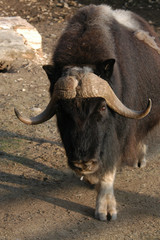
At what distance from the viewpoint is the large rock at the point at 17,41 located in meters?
7.16

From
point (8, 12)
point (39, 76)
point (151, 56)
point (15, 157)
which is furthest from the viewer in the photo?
point (8, 12)

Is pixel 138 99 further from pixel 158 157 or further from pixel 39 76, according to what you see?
pixel 39 76

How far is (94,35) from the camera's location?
3.60 meters

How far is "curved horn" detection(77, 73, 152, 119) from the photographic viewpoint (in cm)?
321

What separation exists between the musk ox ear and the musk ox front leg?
0.85m

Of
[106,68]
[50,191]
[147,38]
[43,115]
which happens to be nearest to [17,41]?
[147,38]

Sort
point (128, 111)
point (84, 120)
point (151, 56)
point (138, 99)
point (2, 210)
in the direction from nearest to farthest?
1. point (84, 120)
2. point (128, 111)
3. point (2, 210)
4. point (138, 99)
5. point (151, 56)

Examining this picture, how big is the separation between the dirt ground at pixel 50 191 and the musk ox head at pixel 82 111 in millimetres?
536

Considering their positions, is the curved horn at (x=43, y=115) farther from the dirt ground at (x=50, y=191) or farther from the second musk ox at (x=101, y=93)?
the dirt ground at (x=50, y=191)

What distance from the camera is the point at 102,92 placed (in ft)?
10.7

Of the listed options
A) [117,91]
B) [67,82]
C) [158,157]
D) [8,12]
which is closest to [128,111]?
[117,91]

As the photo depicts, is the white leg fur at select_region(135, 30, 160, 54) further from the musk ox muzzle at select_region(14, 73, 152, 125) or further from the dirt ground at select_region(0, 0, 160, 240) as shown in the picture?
the musk ox muzzle at select_region(14, 73, 152, 125)

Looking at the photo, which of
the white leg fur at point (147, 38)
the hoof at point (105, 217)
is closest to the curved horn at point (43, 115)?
the hoof at point (105, 217)

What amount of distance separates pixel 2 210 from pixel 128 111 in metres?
1.32
